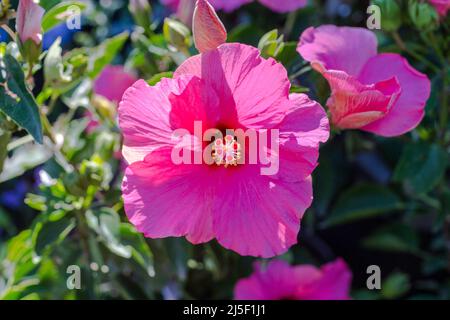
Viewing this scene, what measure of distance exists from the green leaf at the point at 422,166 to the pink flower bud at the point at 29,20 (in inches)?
30.7

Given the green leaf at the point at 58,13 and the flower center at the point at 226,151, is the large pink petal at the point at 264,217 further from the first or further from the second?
the green leaf at the point at 58,13

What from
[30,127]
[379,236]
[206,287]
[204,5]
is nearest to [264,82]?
[204,5]

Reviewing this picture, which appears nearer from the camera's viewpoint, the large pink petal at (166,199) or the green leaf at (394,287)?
the large pink petal at (166,199)

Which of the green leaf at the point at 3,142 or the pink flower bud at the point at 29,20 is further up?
the pink flower bud at the point at 29,20

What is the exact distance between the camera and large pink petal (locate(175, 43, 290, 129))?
94 cm

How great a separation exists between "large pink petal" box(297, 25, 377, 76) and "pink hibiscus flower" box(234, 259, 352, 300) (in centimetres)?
46

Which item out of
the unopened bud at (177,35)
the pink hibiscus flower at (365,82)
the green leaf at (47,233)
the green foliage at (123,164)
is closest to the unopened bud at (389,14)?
the green foliage at (123,164)

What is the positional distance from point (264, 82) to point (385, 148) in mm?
939

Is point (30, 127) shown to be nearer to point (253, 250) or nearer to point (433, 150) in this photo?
point (253, 250)

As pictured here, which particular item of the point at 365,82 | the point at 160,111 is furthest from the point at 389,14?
the point at 160,111

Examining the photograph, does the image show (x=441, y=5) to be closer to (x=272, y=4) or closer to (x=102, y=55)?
(x=272, y=4)

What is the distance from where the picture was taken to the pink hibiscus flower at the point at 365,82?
100 centimetres

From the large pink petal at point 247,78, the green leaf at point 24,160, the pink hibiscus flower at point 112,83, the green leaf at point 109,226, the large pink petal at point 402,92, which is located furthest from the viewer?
the pink hibiscus flower at point 112,83

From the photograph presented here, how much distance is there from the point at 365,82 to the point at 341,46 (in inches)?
2.9
